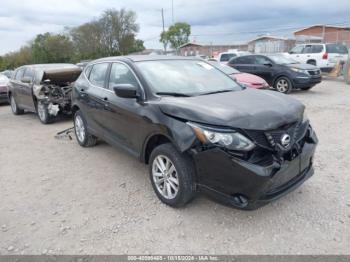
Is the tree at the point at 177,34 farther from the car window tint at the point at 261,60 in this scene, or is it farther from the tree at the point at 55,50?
the car window tint at the point at 261,60

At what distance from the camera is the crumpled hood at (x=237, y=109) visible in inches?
109

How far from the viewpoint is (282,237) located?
278cm

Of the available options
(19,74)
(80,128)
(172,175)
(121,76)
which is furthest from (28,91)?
(172,175)

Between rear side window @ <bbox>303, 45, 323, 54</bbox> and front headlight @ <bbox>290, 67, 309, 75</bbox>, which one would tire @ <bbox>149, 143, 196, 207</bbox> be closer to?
front headlight @ <bbox>290, 67, 309, 75</bbox>

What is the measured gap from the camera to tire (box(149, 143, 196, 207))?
118 inches

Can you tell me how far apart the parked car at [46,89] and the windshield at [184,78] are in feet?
15.8

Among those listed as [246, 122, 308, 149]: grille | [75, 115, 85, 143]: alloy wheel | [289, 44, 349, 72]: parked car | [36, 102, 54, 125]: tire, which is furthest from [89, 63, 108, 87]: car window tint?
[289, 44, 349, 72]: parked car

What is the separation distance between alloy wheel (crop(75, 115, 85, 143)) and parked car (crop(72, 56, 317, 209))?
139 cm

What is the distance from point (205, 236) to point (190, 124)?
1096mm

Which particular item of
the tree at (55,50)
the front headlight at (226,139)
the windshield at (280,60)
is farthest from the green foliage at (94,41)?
the front headlight at (226,139)

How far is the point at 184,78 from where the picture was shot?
153 inches

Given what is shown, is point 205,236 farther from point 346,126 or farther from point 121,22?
point 121,22

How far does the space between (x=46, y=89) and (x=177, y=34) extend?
71053 mm

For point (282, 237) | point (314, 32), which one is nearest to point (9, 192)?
point (282, 237)
